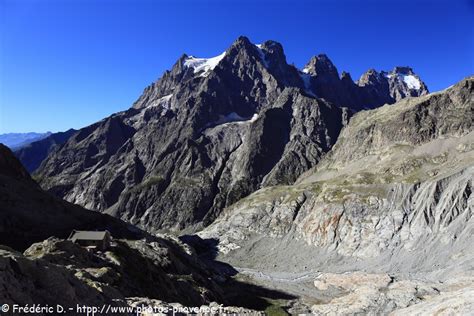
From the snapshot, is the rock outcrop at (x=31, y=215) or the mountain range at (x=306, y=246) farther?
the rock outcrop at (x=31, y=215)

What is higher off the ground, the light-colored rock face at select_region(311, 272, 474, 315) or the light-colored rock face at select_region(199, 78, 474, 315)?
the light-colored rock face at select_region(199, 78, 474, 315)

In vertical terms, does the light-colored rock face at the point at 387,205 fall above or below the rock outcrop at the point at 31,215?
above

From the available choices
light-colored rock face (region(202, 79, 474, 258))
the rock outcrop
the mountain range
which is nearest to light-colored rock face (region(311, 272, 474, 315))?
the mountain range

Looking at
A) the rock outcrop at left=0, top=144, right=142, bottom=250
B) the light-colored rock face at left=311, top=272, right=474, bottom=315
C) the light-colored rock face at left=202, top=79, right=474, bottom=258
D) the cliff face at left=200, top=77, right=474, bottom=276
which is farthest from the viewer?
the light-colored rock face at left=202, top=79, right=474, bottom=258

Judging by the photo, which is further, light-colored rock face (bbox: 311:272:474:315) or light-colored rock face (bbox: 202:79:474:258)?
light-colored rock face (bbox: 202:79:474:258)

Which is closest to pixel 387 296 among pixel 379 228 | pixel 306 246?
pixel 379 228

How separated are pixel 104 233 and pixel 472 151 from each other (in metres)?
147

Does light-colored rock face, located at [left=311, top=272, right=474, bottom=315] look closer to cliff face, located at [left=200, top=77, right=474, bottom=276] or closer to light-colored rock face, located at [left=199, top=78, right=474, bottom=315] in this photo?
light-colored rock face, located at [left=199, top=78, right=474, bottom=315]

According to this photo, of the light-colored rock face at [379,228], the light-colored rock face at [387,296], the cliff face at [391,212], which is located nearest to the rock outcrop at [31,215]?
the light-colored rock face at [379,228]

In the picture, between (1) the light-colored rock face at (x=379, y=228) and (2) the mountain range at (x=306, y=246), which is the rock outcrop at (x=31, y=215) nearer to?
(2) the mountain range at (x=306, y=246)

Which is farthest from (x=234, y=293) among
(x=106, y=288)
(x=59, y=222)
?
(x=106, y=288)

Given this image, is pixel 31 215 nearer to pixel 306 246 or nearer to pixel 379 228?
pixel 306 246

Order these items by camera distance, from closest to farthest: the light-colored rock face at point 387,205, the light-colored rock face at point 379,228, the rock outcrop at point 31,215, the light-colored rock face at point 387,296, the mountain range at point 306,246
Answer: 1. the mountain range at point 306,246
2. the light-colored rock face at point 387,296
3. the rock outcrop at point 31,215
4. the light-colored rock face at point 379,228
5. the light-colored rock face at point 387,205

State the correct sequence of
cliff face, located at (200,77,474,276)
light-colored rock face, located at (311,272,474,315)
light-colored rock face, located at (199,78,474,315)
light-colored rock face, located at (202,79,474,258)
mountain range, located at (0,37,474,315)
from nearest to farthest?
mountain range, located at (0,37,474,315) < light-colored rock face, located at (311,272,474,315) < light-colored rock face, located at (199,78,474,315) < cliff face, located at (200,77,474,276) < light-colored rock face, located at (202,79,474,258)
